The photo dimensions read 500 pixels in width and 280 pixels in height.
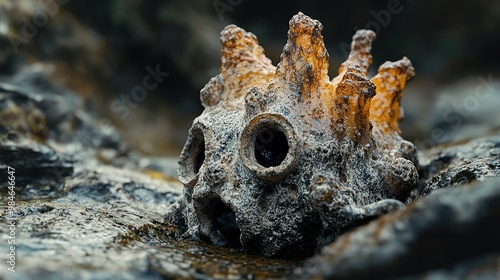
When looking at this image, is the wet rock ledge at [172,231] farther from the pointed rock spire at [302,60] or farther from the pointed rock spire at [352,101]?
the pointed rock spire at [302,60]

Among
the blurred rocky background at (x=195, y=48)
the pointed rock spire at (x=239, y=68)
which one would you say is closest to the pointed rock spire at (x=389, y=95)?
the pointed rock spire at (x=239, y=68)

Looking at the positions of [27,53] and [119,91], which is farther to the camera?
[119,91]

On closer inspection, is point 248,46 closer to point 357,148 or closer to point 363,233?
point 357,148

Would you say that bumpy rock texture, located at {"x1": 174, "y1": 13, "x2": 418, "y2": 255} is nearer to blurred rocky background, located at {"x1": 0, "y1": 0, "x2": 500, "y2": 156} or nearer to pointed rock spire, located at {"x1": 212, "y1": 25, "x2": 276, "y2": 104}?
pointed rock spire, located at {"x1": 212, "y1": 25, "x2": 276, "y2": 104}

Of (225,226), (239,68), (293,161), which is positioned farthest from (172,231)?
(239,68)

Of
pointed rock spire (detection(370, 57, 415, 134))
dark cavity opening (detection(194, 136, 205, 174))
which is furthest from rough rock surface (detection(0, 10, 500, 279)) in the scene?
pointed rock spire (detection(370, 57, 415, 134))

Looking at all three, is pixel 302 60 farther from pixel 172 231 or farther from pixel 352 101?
pixel 172 231

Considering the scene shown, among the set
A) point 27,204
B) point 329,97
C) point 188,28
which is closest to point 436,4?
point 188,28
